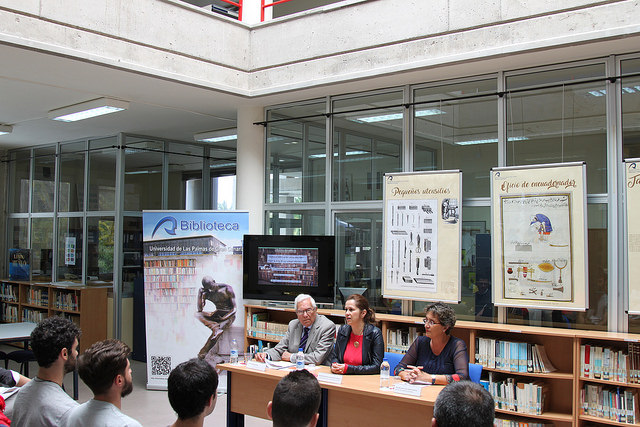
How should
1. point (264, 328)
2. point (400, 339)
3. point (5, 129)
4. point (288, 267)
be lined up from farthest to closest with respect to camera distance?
point (5, 129)
point (264, 328)
point (288, 267)
point (400, 339)

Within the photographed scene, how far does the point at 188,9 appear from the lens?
22.1 ft

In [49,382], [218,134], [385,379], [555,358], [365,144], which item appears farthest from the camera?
[218,134]

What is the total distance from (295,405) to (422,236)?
395 cm

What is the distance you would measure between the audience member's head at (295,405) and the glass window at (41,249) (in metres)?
9.59

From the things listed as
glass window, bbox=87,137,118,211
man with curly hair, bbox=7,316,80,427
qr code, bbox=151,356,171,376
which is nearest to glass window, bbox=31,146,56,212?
glass window, bbox=87,137,118,211

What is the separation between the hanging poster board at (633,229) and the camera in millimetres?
A: 5160

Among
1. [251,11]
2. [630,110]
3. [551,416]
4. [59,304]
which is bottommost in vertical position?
[551,416]

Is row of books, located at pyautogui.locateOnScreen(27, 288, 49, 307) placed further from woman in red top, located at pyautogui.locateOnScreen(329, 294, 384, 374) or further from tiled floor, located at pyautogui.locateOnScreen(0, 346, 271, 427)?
woman in red top, located at pyautogui.locateOnScreen(329, 294, 384, 374)

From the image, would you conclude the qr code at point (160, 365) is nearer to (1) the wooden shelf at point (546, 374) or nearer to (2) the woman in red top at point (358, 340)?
(2) the woman in red top at point (358, 340)

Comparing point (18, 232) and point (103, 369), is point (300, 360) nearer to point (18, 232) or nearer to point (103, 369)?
point (103, 369)

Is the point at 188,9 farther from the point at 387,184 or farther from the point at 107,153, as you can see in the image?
the point at 107,153

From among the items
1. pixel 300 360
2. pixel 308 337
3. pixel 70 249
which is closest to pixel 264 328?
pixel 308 337

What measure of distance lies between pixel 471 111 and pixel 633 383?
2981mm

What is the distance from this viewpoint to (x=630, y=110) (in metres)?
5.43
